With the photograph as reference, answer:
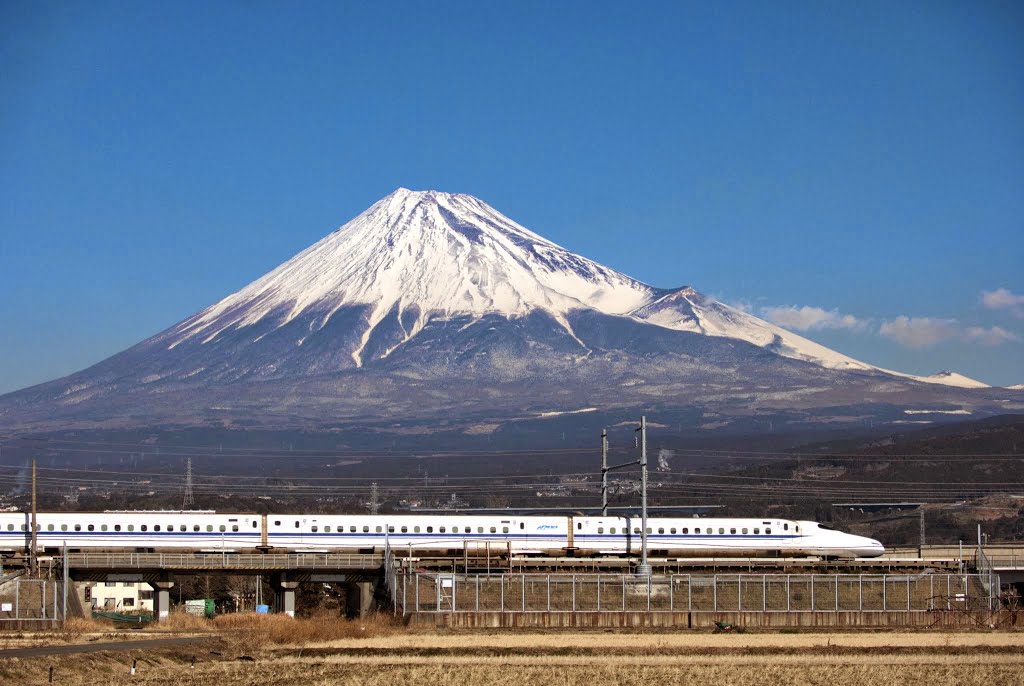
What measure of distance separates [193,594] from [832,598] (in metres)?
47.0

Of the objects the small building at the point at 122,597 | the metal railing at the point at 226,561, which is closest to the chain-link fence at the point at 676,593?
the metal railing at the point at 226,561

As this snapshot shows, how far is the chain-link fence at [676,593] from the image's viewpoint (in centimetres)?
6675

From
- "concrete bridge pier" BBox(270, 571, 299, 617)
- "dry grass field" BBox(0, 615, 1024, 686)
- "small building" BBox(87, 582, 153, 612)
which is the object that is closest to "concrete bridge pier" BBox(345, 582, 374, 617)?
"concrete bridge pier" BBox(270, 571, 299, 617)

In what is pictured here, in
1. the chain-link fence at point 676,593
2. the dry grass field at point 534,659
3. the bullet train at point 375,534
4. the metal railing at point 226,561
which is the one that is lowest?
the dry grass field at point 534,659

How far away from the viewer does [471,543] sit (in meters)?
90.9

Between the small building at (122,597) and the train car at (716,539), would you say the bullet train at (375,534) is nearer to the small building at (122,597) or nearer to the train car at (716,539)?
the train car at (716,539)

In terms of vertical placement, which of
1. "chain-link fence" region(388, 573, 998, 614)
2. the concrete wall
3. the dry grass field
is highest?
"chain-link fence" region(388, 573, 998, 614)

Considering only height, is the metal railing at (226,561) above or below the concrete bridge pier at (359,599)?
above

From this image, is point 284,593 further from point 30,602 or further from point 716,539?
point 716,539

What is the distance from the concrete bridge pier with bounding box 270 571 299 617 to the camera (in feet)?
266

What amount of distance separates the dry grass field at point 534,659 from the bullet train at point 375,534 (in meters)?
25.9

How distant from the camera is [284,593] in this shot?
3221 inches

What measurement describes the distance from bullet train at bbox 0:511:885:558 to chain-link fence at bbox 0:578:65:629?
19.6 m

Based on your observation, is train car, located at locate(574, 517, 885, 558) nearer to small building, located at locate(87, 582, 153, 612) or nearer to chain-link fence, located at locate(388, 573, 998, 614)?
chain-link fence, located at locate(388, 573, 998, 614)
